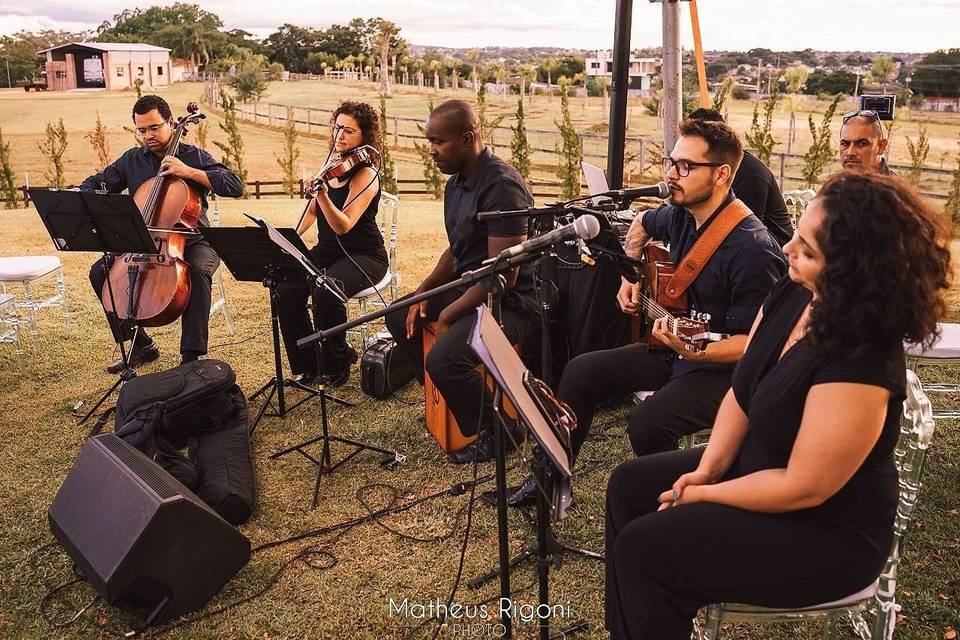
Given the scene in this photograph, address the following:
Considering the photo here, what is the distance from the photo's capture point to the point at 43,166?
21.3 m

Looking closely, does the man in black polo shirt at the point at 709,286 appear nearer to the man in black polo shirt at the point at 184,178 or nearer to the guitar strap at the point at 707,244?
the guitar strap at the point at 707,244

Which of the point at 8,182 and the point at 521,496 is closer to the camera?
the point at 521,496

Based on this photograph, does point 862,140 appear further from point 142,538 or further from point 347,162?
point 142,538

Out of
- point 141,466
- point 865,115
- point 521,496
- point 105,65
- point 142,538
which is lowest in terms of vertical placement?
point 521,496

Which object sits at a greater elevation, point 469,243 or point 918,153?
point 918,153

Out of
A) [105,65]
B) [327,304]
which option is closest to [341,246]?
[327,304]

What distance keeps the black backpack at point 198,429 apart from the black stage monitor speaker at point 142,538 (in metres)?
0.47

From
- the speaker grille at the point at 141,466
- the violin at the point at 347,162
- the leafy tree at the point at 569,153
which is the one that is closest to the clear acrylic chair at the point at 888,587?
the speaker grille at the point at 141,466

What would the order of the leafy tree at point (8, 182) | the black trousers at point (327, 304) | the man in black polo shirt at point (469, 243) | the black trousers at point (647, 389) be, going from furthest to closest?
the leafy tree at point (8, 182)
the black trousers at point (327, 304)
the man in black polo shirt at point (469, 243)
the black trousers at point (647, 389)

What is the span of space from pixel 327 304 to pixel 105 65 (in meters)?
32.5

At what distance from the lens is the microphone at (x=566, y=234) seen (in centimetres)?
211

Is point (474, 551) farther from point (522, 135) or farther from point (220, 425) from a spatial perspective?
point (522, 135)

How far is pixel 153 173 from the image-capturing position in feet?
17.2

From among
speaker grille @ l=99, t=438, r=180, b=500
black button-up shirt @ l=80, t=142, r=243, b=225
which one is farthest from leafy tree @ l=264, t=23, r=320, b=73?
speaker grille @ l=99, t=438, r=180, b=500
